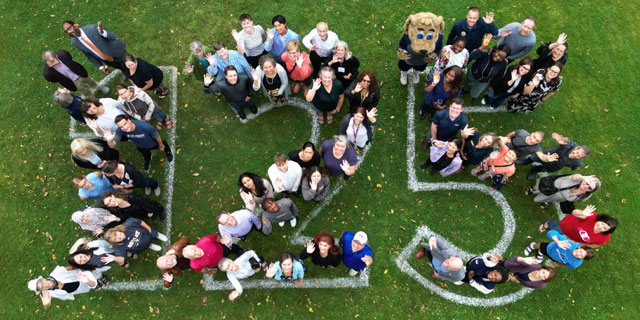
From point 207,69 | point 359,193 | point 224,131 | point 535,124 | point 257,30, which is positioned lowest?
point 359,193

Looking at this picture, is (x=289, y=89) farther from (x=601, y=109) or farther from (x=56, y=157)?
(x=601, y=109)

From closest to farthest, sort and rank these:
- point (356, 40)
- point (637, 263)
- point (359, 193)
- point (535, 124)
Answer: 1. point (637, 263)
2. point (359, 193)
3. point (535, 124)
4. point (356, 40)

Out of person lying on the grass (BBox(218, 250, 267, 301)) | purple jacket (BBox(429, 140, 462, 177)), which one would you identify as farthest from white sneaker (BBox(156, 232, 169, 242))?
purple jacket (BBox(429, 140, 462, 177))

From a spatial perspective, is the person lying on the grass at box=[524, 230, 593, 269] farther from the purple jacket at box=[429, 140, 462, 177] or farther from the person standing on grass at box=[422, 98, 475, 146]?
the person standing on grass at box=[422, 98, 475, 146]

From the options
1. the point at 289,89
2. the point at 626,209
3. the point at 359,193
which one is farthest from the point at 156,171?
the point at 626,209

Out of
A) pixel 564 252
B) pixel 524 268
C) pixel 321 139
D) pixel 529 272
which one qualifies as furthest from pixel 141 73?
pixel 564 252
